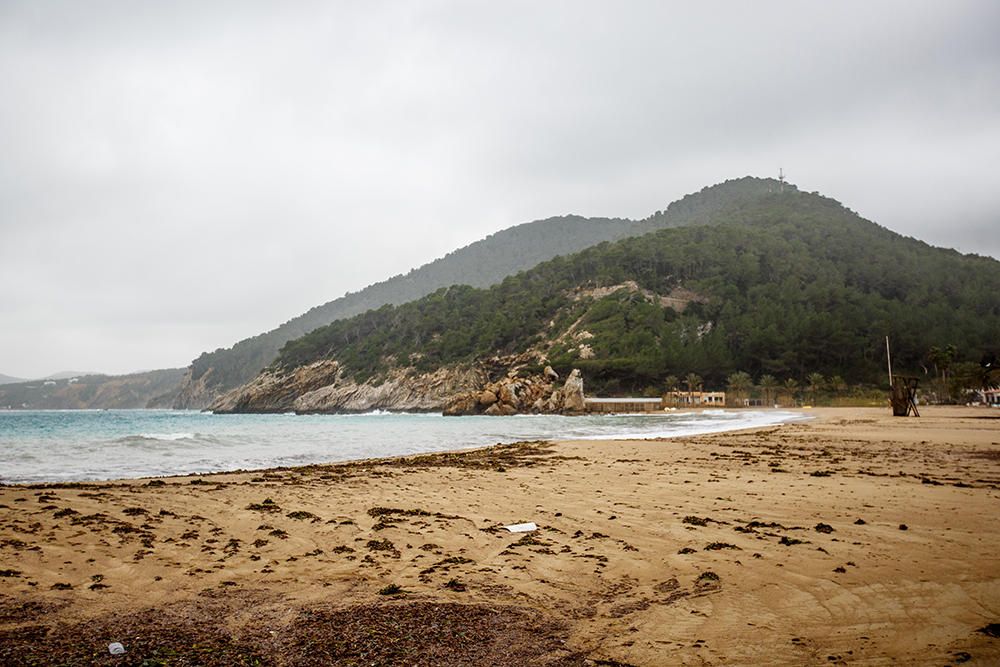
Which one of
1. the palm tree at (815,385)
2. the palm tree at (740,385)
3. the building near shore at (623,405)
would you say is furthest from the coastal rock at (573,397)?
the palm tree at (815,385)

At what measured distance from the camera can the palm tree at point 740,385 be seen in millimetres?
93262

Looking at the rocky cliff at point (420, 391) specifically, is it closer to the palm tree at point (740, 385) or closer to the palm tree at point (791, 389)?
the palm tree at point (740, 385)

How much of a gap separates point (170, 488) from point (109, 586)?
6.35 meters

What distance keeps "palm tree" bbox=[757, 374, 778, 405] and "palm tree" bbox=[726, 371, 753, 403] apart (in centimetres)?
247

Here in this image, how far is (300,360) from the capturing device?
497 ft

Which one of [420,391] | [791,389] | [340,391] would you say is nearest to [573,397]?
[791,389]

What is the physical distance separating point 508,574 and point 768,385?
336 ft

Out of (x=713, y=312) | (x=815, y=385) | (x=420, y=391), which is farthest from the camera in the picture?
(x=713, y=312)

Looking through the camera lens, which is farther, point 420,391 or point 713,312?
point 713,312

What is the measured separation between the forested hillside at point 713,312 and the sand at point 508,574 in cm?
9387

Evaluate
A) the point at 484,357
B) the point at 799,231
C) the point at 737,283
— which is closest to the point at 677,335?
the point at 737,283

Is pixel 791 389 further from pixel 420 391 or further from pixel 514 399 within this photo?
pixel 420 391

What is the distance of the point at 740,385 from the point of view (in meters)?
94.9

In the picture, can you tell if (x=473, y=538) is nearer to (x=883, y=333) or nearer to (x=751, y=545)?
(x=751, y=545)
